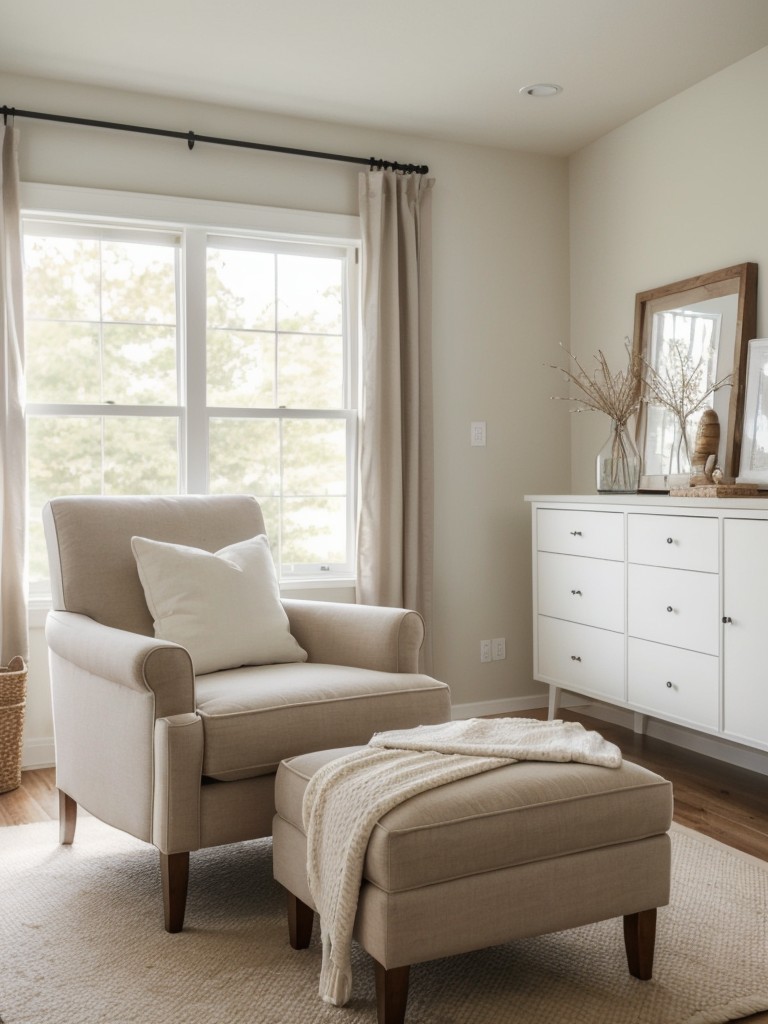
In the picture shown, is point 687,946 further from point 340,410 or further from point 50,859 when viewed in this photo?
point 340,410

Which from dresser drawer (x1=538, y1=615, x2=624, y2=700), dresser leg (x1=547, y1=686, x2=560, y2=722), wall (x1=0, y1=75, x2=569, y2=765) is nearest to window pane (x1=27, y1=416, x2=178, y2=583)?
wall (x1=0, y1=75, x2=569, y2=765)

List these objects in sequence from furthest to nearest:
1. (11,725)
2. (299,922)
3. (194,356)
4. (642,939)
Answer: (194,356) < (11,725) < (299,922) < (642,939)

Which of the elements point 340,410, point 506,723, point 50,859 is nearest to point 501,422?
point 340,410

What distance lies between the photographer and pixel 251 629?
271 cm

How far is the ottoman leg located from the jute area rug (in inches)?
0.9

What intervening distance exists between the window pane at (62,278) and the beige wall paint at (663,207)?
7.00 ft

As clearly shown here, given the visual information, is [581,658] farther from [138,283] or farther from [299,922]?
[138,283]

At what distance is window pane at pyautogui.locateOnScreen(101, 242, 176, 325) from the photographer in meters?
3.69

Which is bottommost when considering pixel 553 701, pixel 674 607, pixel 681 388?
pixel 553 701

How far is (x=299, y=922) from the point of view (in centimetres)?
205

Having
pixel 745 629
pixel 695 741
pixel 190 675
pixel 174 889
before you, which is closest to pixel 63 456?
pixel 190 675

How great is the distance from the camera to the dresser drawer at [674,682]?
119 inches

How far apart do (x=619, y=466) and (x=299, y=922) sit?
2281 millimetres

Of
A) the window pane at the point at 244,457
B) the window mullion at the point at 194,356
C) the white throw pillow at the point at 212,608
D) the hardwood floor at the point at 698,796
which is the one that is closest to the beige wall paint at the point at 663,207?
the hardwood floor at the point at 698,796
